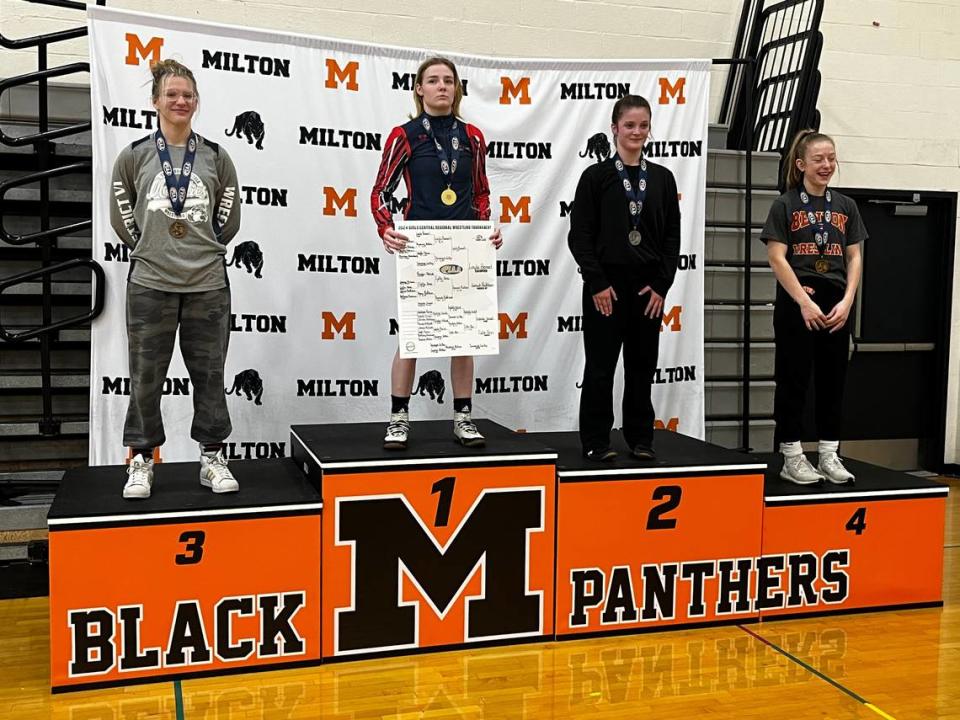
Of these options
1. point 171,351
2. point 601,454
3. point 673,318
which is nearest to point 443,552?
point 601,454

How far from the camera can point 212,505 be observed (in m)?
2.49

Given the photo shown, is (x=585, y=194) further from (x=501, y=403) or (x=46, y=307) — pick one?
(x=46, y=307)

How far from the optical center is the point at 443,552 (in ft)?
8.79

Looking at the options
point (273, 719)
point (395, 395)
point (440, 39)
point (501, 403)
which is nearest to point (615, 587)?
point (395, 395)

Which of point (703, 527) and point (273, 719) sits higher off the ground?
point (703, 527)

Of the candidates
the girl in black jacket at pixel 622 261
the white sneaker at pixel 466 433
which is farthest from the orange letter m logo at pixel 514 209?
the white sneaker at pixel 466 433

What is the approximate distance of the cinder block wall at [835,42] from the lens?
466 cm

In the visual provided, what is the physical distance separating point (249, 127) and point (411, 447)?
1.70 meters

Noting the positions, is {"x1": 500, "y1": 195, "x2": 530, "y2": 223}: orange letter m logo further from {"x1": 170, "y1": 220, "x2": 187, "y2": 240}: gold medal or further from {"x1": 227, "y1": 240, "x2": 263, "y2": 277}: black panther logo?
{"x1": 170, "y1": 220, "x2": 187, "y2": 240}: gold medal

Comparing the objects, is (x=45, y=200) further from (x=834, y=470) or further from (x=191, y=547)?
(x=834, y=470)

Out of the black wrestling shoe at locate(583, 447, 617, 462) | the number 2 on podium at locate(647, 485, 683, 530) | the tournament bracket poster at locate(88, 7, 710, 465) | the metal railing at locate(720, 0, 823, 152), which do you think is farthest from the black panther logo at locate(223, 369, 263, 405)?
the metal railing at locate(720, 0, 823, 152)

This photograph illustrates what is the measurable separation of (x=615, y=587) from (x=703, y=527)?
13.7 inches

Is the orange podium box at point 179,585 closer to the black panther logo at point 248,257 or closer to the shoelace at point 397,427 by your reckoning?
the shoelace at point 397,427

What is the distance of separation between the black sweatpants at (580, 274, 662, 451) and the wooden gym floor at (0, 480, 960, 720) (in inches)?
26.5
